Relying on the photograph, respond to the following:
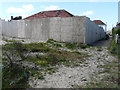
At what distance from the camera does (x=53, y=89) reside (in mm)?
3359

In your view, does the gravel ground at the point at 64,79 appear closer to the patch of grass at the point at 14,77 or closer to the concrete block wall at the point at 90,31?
the patch of grass at the point at 14,77

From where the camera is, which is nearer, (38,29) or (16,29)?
(38,29)

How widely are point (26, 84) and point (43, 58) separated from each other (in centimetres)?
253

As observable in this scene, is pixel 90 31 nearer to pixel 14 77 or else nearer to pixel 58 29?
pixel 58 29

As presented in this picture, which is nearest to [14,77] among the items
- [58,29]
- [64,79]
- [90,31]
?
[64,79]

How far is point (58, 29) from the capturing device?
12219mm

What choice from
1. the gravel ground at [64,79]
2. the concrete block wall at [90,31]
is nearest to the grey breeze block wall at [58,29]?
the concrete block wall at [90,31]

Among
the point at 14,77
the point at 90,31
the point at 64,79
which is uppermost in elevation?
the point at 90,31

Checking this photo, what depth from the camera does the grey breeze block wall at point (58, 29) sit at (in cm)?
1088

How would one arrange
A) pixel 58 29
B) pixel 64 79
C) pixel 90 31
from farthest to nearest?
1. pixel 90 31
2. pixel 58 29
3. pixel 64 79

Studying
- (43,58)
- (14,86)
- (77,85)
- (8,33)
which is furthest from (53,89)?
(8,33)

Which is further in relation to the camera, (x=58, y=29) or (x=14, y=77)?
(x=58, y=29)

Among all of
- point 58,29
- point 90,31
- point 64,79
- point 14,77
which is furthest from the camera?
point 90,31

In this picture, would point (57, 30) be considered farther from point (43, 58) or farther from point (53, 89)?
point (53, 89)
